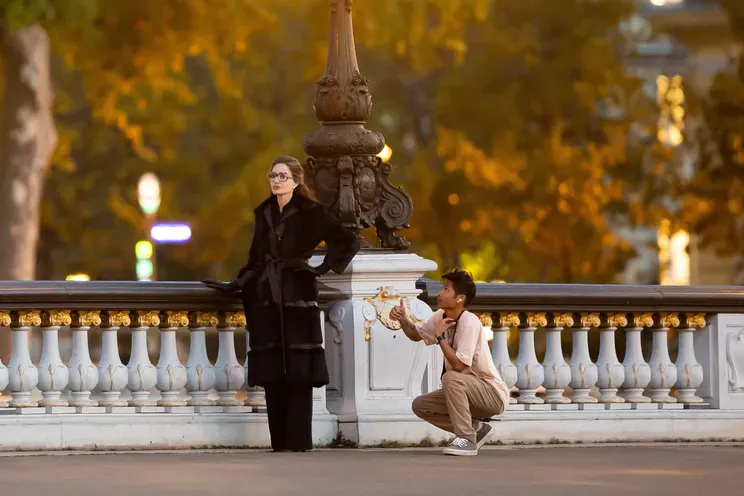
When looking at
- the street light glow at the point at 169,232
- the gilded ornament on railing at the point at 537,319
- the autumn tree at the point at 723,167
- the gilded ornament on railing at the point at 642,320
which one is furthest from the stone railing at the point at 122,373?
the autumn tree at the point at 723,167

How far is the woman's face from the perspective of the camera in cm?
1387

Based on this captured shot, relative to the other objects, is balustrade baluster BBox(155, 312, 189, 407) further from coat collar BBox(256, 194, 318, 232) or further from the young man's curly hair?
the young man's curly hair

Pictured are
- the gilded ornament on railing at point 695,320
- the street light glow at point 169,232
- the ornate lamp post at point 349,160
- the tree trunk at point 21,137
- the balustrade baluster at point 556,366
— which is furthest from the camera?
the street light glow at point 169,232

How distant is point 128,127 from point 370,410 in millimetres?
22395

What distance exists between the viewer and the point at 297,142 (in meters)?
47.2

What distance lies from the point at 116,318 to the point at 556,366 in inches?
115

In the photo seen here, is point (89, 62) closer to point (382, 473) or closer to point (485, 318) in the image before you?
point (485, 318)

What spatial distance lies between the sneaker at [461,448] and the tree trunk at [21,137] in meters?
20.4

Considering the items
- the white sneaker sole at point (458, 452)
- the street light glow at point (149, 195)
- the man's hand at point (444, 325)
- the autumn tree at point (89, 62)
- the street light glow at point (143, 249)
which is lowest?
the white sneaker sole at point (458, 452)

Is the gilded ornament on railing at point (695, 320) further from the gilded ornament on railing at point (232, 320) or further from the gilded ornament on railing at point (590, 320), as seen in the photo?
the gilded ornament on railing at point (232, 320)

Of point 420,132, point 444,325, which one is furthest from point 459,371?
point 420,132

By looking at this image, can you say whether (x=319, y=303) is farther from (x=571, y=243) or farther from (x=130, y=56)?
(x=571, y=243)

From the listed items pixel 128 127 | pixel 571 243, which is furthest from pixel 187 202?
pixel 128 127

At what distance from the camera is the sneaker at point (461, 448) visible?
13578 mm
